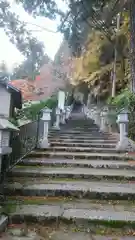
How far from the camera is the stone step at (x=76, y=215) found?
10.5 ft

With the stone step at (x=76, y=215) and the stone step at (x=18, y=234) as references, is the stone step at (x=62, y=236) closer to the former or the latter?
the stone step at (x=18, y=234)

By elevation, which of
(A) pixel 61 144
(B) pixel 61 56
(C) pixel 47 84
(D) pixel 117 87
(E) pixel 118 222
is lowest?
(E) pixel 118 222

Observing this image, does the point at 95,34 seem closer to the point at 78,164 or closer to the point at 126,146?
the point at 126,146

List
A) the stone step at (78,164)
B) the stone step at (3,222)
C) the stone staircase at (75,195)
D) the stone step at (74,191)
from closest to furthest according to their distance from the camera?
1. the stone step at (3,222)
2. the stone staircase at (75,195)
3. the stone step at (74,191)
4. the stone step at (78,164)

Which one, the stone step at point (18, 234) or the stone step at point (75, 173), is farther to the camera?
the stone step at point (75, 173)

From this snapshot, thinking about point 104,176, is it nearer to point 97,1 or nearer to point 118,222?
point 118,222

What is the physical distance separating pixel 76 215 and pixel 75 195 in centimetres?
75

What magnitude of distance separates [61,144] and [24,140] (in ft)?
6.92

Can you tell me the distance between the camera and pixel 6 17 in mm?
12750

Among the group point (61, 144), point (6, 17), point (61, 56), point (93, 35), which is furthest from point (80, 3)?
point (61, 56)

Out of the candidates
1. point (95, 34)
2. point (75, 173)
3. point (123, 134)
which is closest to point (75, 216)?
point (75, 173)

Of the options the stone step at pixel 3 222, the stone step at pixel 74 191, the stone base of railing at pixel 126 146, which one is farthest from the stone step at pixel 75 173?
the stone base of railing at pixel 126 146

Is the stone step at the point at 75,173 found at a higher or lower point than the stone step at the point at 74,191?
higher

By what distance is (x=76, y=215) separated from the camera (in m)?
3.29
